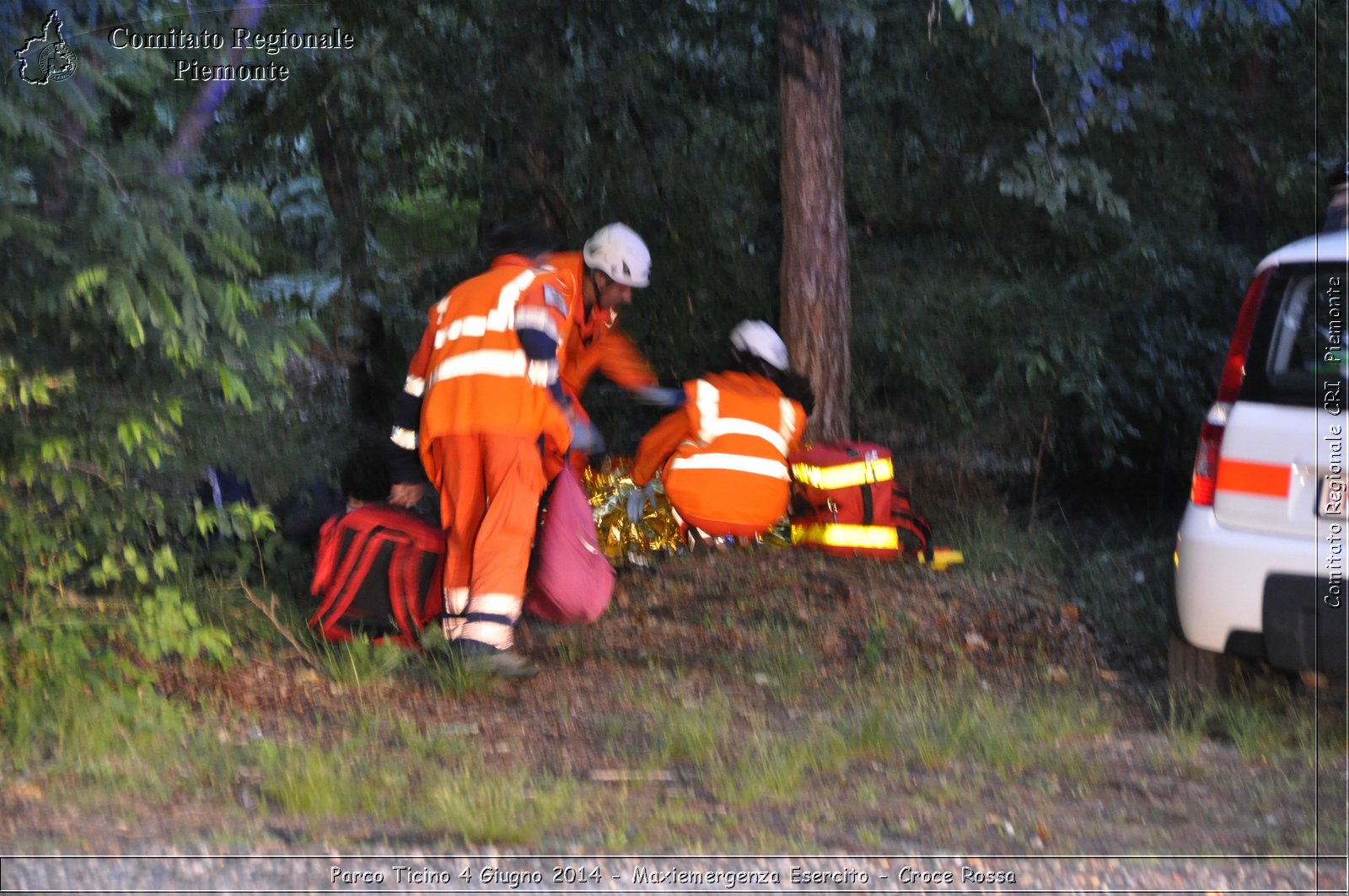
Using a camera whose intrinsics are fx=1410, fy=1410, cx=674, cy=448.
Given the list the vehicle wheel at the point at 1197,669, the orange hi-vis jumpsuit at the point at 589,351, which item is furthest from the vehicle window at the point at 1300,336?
the orange hi-vis jumpsuit at the point at 589,351

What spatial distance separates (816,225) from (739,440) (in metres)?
1.84

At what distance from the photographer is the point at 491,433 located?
5684mm

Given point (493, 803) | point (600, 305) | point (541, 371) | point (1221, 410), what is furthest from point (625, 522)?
point (493, 803)

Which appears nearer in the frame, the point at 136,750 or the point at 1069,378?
the point at 136,750

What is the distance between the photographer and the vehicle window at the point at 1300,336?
493cm

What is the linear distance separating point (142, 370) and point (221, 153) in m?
3.60

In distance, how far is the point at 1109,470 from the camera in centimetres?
1112

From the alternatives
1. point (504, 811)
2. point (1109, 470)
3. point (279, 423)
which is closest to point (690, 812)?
point (504, 811)

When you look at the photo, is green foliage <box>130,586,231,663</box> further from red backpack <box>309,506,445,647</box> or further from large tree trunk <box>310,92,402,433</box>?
large tree trunk <box>310,92,402,433</box>

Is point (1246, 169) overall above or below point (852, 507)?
above

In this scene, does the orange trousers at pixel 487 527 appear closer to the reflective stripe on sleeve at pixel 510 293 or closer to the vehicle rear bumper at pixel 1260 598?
the reflective stripe on sleeve at pixel 510 293

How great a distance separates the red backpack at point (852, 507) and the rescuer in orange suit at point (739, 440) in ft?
0.60

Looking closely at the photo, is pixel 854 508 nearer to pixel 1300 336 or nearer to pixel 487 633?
pixel 487 633

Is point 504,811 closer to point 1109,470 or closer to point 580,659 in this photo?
Result: point 580,659
